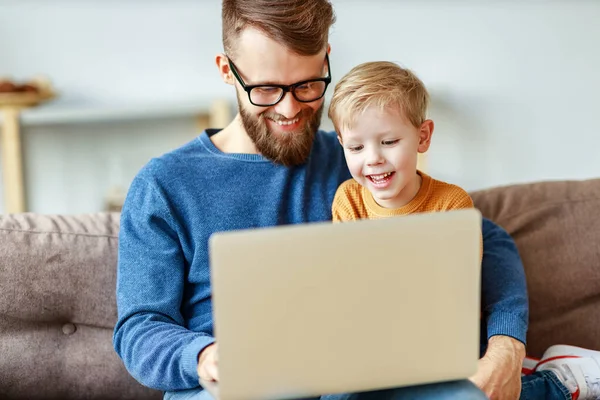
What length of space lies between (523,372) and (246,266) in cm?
87

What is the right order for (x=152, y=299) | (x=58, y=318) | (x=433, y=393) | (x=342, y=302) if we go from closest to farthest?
(x=342, y=302) < (x=433, y=393) < (x=152, y=299) < (x=58, y=318)

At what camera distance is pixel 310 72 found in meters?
1.61

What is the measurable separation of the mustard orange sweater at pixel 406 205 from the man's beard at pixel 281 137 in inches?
5.4

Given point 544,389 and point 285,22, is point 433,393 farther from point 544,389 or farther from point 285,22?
point 285,22

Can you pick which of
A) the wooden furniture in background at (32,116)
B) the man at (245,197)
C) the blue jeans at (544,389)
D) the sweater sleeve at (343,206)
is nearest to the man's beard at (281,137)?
the man at (245,197)

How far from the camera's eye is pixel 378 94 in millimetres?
1457

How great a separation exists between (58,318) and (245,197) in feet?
1.72

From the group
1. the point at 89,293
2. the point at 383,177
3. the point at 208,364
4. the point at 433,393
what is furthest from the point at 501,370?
the point at 89,293

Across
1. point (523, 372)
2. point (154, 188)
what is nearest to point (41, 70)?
point (154, 188)

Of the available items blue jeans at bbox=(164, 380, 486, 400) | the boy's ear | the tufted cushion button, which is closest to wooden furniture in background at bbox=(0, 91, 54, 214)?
the tufted cushion button

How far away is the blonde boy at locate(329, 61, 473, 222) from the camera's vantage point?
1462 millimetres

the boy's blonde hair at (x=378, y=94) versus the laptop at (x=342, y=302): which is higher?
the boy's blonde hair at (x=378, y=94)

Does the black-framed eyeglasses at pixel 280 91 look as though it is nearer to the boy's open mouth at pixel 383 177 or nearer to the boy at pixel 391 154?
the boy at pixel 391 154

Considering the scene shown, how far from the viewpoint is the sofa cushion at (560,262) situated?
180 centimetres
